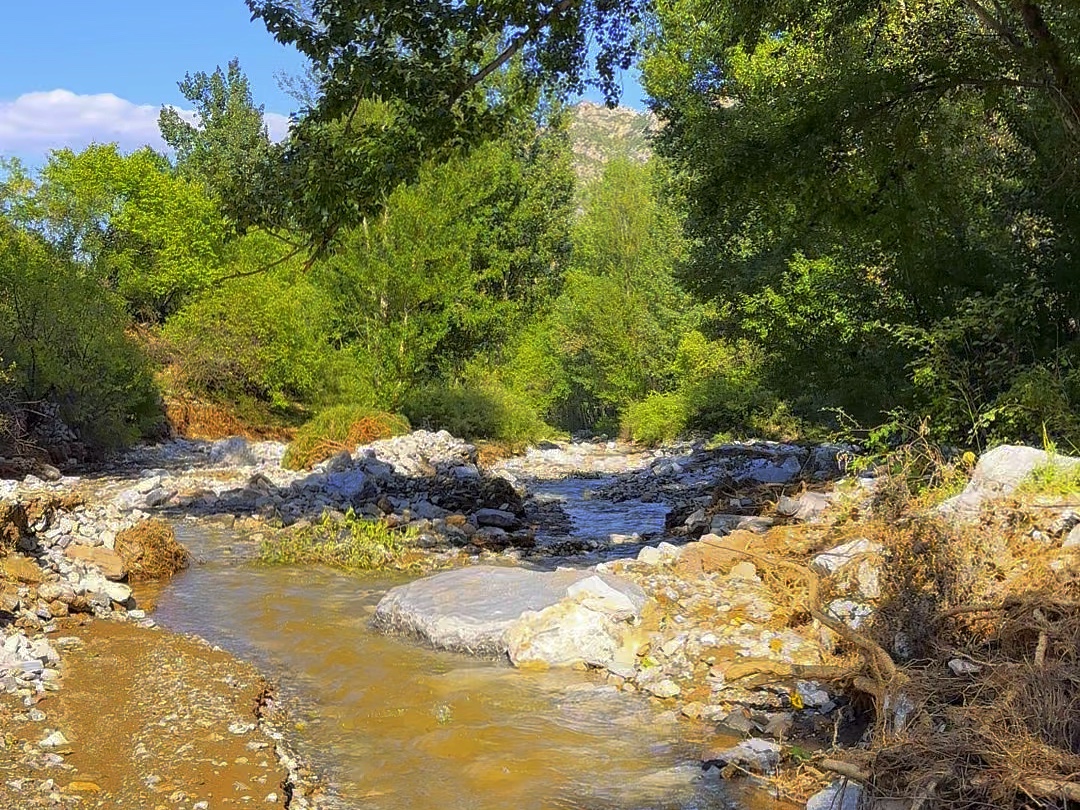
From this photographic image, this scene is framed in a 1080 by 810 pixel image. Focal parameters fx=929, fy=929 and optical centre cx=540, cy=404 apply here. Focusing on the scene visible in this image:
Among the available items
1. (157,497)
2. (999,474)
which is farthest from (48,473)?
(999,474)

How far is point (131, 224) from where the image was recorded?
99.8 feet

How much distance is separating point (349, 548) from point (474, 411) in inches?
471

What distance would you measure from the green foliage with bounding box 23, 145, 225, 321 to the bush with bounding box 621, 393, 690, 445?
1394 centimetres

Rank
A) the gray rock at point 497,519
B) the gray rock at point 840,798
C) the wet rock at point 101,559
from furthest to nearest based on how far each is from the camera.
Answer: the gray rock at point 497,519 → the wet rock at point 101,559 → the gray rock at point 840,798

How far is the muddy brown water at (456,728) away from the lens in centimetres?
442

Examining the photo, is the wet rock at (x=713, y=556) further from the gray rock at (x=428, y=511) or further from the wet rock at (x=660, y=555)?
the gray rock at (x=428, y=511)

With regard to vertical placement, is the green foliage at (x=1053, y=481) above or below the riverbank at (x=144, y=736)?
above

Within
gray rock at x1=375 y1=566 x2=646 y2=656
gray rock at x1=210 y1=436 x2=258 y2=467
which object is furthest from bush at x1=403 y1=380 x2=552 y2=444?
gray rock at x1=375 y1=566 x2=646 y2=656

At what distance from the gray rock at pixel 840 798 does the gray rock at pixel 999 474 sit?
264cm

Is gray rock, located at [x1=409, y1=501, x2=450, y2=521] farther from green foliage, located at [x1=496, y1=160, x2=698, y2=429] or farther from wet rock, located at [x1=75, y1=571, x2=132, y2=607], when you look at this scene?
green foliage, located at [x1=496, y1=160, x2=698, y2=429]

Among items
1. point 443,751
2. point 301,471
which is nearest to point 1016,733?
point 443,751

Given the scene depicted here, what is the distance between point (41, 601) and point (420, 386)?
50.6ft

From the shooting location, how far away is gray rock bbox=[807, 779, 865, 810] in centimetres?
363

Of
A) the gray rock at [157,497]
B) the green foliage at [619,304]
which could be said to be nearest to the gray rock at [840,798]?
the gray rock at [157,497]
